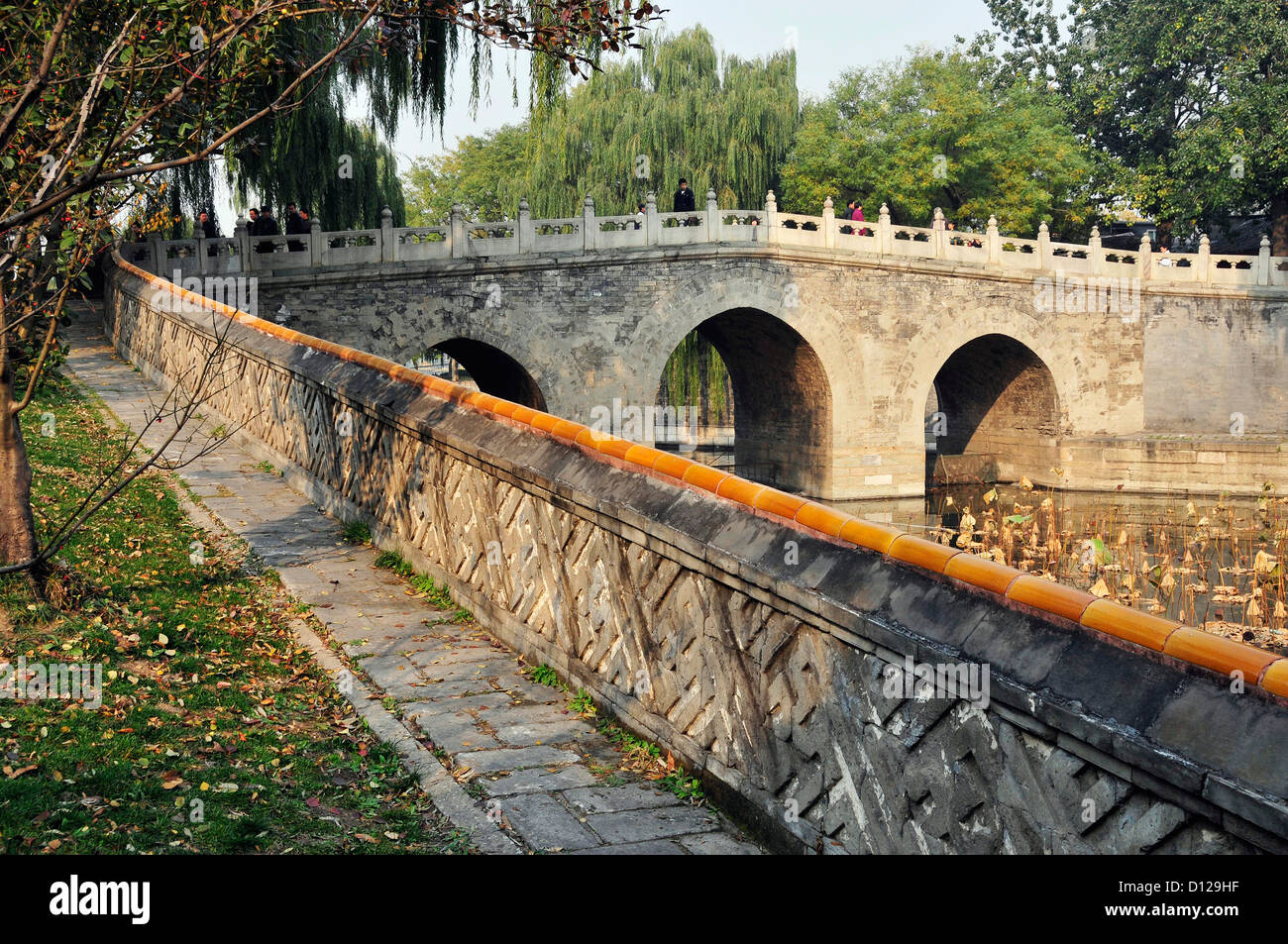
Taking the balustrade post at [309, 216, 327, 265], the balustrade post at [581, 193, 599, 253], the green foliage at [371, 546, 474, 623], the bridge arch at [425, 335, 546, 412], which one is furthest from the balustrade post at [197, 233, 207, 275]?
the green foliage at [371, 546, 474, 623]

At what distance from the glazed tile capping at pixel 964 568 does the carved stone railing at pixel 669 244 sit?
1440cm

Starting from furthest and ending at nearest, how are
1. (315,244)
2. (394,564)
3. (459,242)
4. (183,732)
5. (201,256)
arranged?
(459,242), (315,244), (201,256), (394,564), (183,732)

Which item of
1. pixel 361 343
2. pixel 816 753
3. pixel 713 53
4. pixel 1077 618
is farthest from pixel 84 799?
pixel 713 53

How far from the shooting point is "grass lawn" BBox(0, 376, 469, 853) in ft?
11.9

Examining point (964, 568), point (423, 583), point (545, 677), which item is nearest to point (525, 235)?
point (423, 583)

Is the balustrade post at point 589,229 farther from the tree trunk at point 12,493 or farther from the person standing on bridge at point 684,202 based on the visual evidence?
the tree trunk at point 12,493

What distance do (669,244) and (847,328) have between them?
16.3 feet

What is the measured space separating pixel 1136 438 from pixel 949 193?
9.09 metres

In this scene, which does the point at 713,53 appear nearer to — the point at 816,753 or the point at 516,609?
the point at 516,609

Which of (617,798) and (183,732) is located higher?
(183,732)

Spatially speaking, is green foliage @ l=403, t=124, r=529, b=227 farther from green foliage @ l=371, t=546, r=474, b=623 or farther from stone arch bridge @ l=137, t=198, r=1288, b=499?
green foliage @ l=371, t=546, r=474, b=623

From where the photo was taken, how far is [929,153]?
3009 centimetres

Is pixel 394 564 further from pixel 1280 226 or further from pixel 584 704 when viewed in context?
pixel 1280 226

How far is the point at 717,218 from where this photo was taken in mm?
23266
